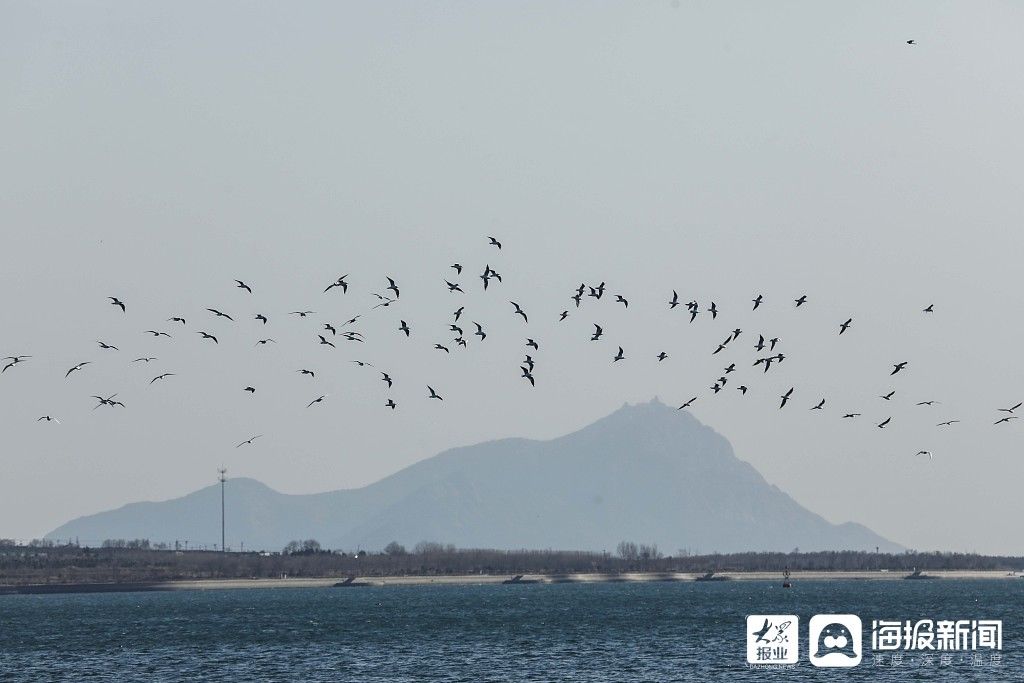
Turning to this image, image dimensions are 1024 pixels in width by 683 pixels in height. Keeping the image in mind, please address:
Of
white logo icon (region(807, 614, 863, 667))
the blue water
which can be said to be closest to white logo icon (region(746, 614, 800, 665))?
white logo icon (region(807, 614, 863, 667))

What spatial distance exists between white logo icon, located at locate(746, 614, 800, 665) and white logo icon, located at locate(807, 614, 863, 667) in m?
1.36

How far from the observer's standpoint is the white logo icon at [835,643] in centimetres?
11862

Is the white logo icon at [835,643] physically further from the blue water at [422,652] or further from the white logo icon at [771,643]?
the blue water at [422,652]

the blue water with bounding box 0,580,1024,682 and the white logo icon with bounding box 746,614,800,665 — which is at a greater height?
the white logo icon with bounding box 746,614,800,665

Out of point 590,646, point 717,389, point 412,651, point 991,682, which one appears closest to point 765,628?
point 590,646

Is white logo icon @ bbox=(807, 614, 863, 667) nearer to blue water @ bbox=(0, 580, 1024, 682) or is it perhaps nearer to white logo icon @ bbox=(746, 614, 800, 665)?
white logo icon @ bbox=(746, 614, 800, 665)

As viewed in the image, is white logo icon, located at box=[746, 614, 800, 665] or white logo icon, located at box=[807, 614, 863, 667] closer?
white logo icon, located at box=[807, 614, 863, 667]

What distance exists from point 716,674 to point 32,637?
7917cm

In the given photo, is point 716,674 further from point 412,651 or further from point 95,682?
point 95,682

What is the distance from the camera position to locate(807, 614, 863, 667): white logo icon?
389 feet

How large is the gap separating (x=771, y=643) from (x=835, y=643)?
39.8 ft

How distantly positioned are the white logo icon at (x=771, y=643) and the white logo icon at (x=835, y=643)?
1.36m

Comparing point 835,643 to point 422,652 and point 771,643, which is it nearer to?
point 771,643

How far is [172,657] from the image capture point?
135m
